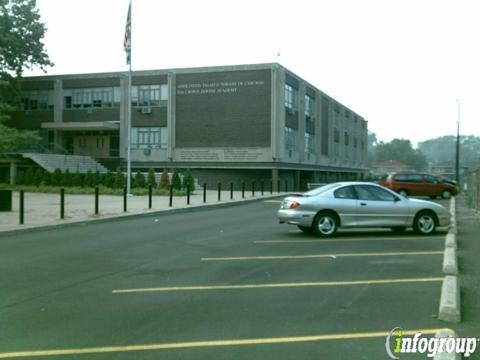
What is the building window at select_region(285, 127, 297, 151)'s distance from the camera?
5041cm

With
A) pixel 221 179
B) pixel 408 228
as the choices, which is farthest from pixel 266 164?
pixel 408 228

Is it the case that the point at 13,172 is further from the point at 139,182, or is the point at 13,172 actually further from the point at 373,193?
the point at 373,193

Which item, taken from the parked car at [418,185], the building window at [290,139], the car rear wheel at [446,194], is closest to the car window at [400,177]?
the parked car at [418,185]

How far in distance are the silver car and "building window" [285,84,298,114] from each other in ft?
119

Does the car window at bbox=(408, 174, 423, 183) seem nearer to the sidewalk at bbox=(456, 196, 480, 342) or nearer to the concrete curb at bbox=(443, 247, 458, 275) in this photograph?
the sidewalk at bbox=(456, 196, 480, 342)

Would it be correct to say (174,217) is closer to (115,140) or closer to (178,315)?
(178,315)

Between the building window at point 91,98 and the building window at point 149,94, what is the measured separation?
83.9 inches

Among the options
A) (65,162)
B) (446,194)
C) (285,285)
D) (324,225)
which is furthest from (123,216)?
(65,162)

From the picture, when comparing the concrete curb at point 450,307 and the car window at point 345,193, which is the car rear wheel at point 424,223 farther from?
the concrete curb at point 450,307

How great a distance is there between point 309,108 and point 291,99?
7755 millimetres

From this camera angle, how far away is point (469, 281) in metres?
8.38

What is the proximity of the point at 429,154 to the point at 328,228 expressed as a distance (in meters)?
138

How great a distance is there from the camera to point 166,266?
10.0 metres

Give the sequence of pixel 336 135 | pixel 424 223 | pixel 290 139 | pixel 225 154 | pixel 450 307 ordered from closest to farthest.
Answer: pixel 450 307 → pixel 424 223 → pixel 225 154 → pixel 290 139 → pixel 336 135
